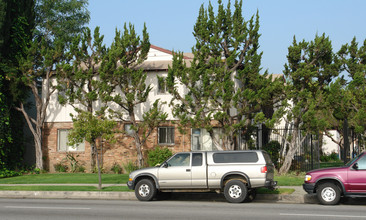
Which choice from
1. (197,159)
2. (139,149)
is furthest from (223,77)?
(197,159)

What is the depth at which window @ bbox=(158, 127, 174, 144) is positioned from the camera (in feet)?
88.5

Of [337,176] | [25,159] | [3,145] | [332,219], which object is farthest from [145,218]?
[25,159]

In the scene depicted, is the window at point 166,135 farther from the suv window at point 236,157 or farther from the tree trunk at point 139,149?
the suv window at point 236,157

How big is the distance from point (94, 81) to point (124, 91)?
1.70 meters

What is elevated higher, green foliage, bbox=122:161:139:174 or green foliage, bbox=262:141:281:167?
green foliage, bbox=262:141:281:167

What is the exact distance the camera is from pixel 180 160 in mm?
15828

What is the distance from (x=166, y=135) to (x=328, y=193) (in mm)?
13736

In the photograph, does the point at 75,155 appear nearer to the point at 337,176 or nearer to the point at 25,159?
the point at 25,159

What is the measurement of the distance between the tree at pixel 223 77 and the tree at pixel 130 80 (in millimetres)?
1998

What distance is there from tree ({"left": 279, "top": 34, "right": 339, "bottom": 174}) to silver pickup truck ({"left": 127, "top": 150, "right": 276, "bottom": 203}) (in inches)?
305

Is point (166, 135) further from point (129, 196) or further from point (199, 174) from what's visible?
point (199, 174)

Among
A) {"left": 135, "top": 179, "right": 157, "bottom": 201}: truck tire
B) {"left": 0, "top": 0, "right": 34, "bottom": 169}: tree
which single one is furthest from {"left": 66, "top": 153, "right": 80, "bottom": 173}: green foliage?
{"left": 135, "top": 179, "right": 157, "bottom": 201}: truck tire

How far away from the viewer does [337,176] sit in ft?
46.8

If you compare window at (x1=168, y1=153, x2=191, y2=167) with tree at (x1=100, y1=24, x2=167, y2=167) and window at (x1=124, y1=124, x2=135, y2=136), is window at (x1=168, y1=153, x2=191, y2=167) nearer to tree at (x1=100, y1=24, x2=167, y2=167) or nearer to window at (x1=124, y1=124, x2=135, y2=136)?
tree at (x1=100, y1=24, x2=167, y2=167)
